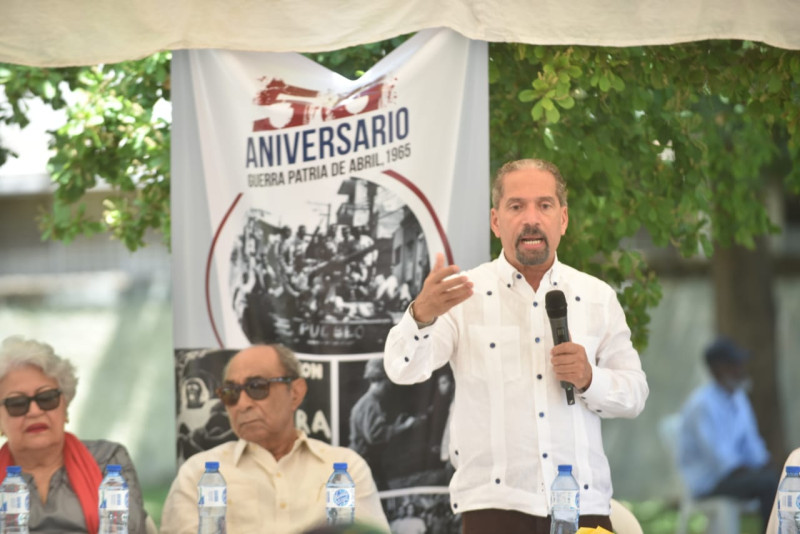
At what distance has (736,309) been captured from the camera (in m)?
10.2

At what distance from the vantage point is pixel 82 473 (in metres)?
4.58

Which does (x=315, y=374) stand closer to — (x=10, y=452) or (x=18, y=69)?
(x=10, y=452)

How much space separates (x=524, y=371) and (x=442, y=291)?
2.07 ft

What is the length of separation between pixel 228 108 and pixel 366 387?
4.42 feet

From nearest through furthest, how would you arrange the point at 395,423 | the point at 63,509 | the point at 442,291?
1. the point at 442,291
2. the point at 63,509
3. the point at 395,423

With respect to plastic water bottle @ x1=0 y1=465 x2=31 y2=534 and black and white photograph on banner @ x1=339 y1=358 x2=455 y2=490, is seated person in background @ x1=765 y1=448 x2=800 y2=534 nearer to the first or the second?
black and white photograph on banner @ x1=339 y1=358 x2=455 y2=490

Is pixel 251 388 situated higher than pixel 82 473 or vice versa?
pixel 251 388

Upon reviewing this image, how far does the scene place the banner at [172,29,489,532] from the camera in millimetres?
4891

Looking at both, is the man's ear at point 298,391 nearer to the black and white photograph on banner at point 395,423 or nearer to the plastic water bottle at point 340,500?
the black and white photograph on banner at point 395,423

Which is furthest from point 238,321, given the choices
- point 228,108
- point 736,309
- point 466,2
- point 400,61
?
point 736,309

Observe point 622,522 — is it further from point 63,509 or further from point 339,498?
point 63,509

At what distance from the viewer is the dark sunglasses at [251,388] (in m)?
4.81

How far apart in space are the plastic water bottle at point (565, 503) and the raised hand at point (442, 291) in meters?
0.67

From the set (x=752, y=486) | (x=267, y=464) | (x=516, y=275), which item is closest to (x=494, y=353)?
(x=516, y=275)
